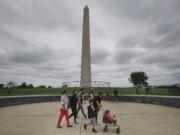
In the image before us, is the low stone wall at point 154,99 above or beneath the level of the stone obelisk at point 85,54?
beneath

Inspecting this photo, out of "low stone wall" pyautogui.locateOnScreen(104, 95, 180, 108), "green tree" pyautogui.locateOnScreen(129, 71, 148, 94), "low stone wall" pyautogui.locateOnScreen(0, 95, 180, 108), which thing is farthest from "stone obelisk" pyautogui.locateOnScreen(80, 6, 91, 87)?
"green tree" pyautogui.locateOnScreen(129, 71, 148, 94)

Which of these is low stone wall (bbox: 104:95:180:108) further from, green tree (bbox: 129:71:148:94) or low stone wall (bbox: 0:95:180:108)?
green tree (bbox: 129:71:148:94)

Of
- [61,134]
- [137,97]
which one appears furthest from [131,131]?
[137,97]

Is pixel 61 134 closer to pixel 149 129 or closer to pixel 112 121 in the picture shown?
pixel 112 121

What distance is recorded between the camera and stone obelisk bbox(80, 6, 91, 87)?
29266mm

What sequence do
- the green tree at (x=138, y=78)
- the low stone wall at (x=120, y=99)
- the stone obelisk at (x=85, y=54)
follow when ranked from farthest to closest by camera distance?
the green tree at (x=138, y=78)
the stone obelisk at (x=85, y=54)
the low stone wall at (x=120, y=99)

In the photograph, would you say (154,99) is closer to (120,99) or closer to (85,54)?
(120,99)

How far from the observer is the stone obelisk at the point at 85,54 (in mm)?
29266

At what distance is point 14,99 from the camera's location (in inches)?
719

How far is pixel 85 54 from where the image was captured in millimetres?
29219

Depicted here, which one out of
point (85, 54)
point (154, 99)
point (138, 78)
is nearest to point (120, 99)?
point (154, 99)

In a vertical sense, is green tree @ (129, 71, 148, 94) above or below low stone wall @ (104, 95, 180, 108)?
above

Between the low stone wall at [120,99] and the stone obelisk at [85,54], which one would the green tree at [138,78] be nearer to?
the stone obelisk at [85,54]

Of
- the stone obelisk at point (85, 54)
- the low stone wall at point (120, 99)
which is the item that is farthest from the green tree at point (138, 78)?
the low stone wall at point (120, 99)
